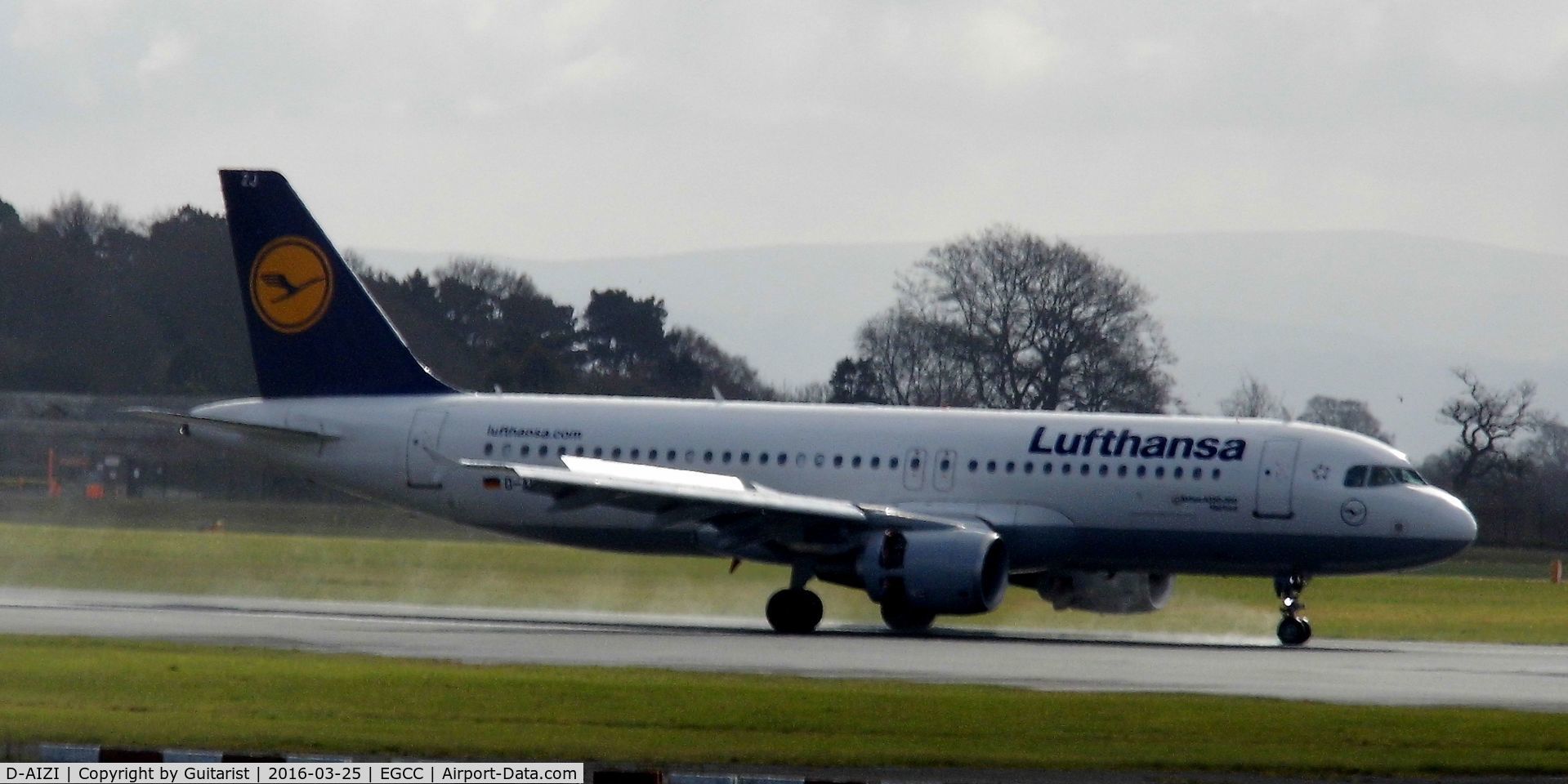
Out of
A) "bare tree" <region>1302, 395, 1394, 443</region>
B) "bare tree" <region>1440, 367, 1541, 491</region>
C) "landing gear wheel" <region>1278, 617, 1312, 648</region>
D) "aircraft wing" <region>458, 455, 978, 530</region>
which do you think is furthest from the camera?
"bare tree" <region>1302, 395, 1394, 443</region>

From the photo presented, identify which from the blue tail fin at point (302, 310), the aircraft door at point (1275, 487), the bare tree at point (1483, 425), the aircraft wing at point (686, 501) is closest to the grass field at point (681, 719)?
the aircraft wing at point (686, 501)

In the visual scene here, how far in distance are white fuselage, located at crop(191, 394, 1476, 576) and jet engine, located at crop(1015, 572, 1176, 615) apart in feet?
5.08

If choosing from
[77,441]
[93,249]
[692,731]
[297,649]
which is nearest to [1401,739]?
[692,731]

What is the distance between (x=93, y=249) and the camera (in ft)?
282

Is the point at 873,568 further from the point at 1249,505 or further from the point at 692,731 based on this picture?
the point at 692,731

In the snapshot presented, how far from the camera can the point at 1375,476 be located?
110 ft

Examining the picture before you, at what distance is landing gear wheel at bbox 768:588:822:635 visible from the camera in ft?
110

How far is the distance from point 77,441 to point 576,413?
1383 inches

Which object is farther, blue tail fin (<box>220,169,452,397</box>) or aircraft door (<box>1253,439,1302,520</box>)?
blue tail fin (<box>220,169,452,397</box>)

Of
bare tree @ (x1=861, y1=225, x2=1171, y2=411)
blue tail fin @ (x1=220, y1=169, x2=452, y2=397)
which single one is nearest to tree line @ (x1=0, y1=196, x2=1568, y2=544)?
bare tree @ (x1=861, y1=225, x2=1171, y2=411)

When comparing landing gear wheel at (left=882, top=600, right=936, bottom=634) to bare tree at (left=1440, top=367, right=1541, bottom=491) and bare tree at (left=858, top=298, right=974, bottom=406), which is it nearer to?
bare tree at (left=858, top=298, right=974, bottom=406)

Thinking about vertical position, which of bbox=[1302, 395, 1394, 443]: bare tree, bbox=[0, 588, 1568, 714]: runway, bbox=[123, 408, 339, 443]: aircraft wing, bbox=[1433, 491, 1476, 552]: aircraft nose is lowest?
bbox=[0, 588, 1568, 714]: runway

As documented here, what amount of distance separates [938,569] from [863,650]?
3532 mm

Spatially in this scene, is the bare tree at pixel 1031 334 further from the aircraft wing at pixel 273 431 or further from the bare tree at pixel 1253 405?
the aircraft wing at pixel 273 431
